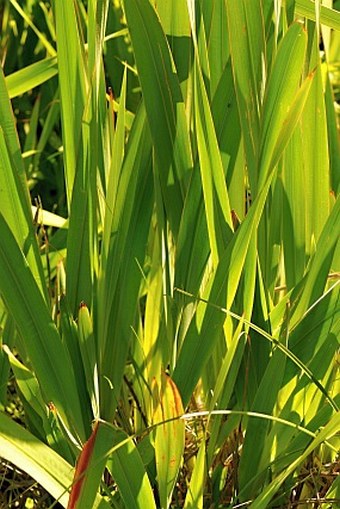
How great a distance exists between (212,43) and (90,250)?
0.21 metres

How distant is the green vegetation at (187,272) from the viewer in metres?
0.72

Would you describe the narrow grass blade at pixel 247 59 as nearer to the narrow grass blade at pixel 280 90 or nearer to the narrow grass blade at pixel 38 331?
the narrow grass blade at pixel 280 90

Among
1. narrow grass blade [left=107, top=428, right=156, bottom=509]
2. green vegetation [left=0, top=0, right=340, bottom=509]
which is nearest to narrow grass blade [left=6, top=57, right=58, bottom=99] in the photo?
green vegetation [left=0, top=0, right=340, bottom=509]

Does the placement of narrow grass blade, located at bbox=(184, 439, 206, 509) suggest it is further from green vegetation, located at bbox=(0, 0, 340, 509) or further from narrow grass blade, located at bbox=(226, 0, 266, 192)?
narrow grass blade, located at bbox=(226, 0, 266, 192)

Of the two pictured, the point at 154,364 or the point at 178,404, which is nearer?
the point at 178,404

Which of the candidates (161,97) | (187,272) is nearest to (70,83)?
(161,97)

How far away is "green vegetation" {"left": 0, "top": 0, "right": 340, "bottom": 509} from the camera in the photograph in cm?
72

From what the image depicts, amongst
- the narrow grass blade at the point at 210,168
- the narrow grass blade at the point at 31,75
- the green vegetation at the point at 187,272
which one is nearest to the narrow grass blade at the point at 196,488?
the green vegetation at the point at 187,272

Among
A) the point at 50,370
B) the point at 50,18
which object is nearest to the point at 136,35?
the point at 50,370

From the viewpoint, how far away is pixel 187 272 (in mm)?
789

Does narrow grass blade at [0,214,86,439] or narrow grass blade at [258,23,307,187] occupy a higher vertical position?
narrow grass blade at [258,23,307,187]

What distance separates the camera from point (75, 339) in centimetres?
78

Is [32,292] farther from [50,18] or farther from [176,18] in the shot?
[50,18]

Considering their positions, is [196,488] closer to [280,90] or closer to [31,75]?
[280,90]
